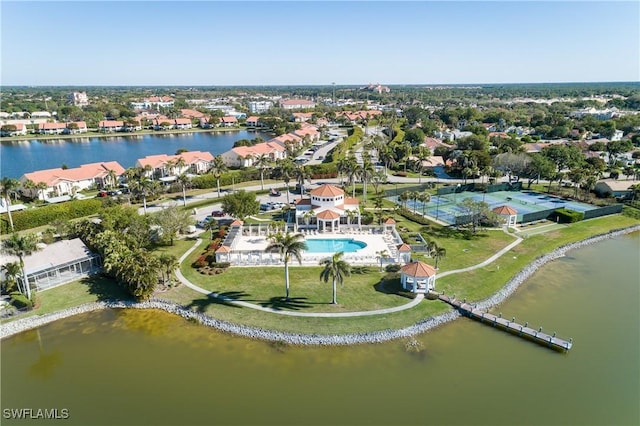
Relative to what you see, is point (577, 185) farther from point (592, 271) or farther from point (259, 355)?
point (259, 355)

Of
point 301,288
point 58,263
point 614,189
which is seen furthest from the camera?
point 614,189

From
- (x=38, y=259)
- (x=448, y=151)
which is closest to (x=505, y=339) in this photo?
(x=38, y=259)

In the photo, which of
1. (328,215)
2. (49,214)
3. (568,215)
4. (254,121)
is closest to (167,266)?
(328,215)

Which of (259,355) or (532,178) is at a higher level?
(532,178)

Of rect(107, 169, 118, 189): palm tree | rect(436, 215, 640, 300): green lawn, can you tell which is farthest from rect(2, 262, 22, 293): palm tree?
rect(436, 215, 640, 300): green lawn

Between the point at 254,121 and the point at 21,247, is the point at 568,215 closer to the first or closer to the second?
the point at 21,247

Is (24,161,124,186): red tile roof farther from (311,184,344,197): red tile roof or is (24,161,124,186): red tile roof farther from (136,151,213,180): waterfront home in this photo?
(311,184,344,197): red tile roof
